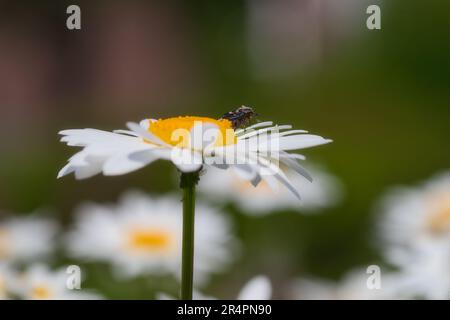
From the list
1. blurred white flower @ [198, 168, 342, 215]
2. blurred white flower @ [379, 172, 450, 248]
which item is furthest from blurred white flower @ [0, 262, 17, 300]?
blurred white flower @ [198, 168, 342, 215]

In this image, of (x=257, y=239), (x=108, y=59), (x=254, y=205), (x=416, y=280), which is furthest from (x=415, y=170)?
(x=416, y=280)

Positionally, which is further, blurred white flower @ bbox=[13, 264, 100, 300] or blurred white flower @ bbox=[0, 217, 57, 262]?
blurred white flower @ bbox=[0, 217, 57, 262]

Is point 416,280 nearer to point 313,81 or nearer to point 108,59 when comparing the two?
point 313,81

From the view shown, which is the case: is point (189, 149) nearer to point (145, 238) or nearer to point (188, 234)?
point (188, 234)

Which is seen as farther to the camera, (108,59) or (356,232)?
(108,59)

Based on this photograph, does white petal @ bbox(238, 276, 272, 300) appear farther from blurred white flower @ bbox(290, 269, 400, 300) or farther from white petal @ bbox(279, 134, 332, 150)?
blurred white flower @ bbox(290, 269, 400, 300)

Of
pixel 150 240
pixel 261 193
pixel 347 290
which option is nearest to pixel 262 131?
pixel 347 290
